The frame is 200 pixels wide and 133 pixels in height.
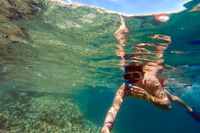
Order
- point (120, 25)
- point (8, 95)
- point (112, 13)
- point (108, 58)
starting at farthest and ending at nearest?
1. point (8, 95)
2. point (108, 58)
3. point (120, 25)
4. point (112, 13)

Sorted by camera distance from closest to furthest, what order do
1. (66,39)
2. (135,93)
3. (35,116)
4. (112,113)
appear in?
(112,113) → (135,93) → (66,39) → (35,116)

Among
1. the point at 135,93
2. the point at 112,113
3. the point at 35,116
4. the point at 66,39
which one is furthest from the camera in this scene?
the point at 35,116

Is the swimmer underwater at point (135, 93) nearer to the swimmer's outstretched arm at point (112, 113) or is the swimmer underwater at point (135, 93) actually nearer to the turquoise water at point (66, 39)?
the swimmer's outstretched arm at point (112, 113)

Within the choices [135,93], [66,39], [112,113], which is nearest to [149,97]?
[135,93]

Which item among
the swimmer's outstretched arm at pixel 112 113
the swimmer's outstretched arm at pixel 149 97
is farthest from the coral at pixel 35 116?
the swimmer's outstretched arm at pixel 149 97

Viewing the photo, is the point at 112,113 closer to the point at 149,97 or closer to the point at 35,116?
the point at 149,97

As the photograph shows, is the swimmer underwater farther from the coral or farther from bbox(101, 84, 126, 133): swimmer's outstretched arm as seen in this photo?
the coral

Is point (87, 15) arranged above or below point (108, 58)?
above

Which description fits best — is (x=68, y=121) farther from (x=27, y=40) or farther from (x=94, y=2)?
(x=94, y=2)

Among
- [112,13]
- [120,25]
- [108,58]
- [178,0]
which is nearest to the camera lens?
[178,0]

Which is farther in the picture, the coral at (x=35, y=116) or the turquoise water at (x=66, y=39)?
the coral at (x=35, y=116)

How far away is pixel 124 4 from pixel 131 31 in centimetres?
217

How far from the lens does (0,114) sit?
17562mm

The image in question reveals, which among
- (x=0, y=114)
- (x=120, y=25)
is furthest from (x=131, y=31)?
(x=0, y=114)
